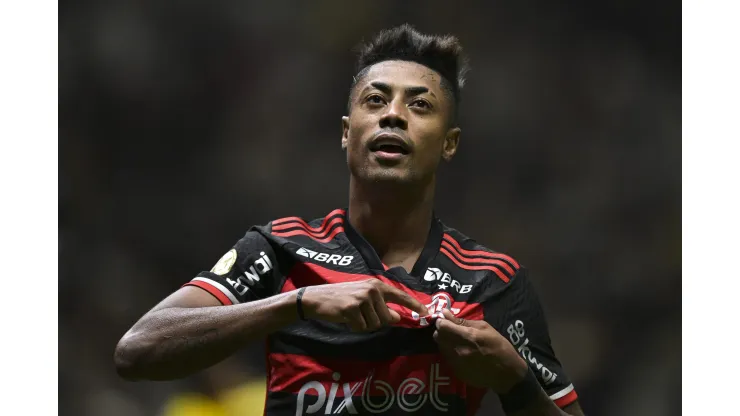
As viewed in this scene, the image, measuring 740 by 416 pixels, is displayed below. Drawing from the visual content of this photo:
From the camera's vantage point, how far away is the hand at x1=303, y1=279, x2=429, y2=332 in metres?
2.05

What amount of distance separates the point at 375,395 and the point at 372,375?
0.05 m

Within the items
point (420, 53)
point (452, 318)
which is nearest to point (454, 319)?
point (452, 318)

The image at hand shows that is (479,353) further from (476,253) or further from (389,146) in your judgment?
(389,146)

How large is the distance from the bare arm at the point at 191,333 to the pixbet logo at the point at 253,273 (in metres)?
0.10

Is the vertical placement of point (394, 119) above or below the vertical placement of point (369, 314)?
above

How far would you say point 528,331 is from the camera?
Result: 8.13 ft

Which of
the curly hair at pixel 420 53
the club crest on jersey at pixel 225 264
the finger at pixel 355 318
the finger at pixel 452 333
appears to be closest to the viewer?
the finger at pixel 355 318

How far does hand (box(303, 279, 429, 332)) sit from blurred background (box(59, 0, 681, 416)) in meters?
1.36

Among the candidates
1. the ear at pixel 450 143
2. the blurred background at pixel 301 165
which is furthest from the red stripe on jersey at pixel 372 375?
the blurred background at pixel 301 165

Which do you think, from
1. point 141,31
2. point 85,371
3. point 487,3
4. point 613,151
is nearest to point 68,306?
point 85,371

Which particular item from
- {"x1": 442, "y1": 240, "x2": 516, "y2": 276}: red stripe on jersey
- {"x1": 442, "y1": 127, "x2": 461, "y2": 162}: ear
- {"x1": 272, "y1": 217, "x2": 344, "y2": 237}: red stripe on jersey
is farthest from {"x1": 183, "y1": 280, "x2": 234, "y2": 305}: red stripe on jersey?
{"x1": 442, "y1": 127, "x2": 461, "y2": 162}: ear

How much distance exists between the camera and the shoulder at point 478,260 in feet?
8.22

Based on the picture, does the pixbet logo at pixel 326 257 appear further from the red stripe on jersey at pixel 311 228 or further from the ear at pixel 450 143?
the ear at pixel 450 143

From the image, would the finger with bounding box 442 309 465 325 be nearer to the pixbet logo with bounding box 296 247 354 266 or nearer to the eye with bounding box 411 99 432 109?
the pixbet logo with bounding box 296 247 354 266
